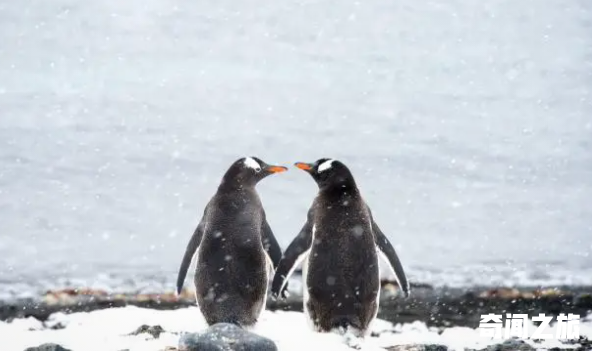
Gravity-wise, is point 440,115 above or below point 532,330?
above

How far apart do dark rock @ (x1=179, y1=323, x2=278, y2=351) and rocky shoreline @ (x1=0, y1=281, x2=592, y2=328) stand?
1.33 metres

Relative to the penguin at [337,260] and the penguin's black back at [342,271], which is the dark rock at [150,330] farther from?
the penguin's black back at [342,271]

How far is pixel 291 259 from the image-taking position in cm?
428

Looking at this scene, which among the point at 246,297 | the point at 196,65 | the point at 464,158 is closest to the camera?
the point at 246,297

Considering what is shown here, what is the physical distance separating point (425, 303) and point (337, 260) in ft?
3.21

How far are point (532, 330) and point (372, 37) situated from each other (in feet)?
139

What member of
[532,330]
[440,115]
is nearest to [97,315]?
[532,330]

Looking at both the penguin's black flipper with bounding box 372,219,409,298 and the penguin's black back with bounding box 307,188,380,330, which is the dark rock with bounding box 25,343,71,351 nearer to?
the penguin's black back with bounding box 307,188,380,330

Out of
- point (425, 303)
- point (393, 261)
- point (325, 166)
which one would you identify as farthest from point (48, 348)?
point (425, 303)

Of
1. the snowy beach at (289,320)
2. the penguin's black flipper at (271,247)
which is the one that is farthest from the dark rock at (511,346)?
the penguin's black flipper at (271,247)

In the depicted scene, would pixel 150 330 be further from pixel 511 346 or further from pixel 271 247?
pixel 511 346

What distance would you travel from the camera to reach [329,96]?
113 feet

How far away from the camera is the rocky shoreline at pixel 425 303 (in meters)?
4.79

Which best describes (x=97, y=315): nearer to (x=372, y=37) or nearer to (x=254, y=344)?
(x=254, y=344)
